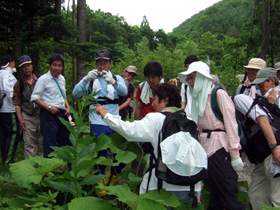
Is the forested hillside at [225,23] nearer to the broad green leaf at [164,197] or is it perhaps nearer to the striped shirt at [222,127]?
the striped shirt at [222,127]

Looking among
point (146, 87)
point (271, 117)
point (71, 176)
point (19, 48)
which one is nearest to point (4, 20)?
point (19, 48)

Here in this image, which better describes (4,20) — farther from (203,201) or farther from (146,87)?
(203,201)

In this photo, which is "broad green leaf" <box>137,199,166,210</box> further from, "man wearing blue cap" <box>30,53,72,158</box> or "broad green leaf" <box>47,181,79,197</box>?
"man wearing blue cap" <box>30,53,72,158</box>

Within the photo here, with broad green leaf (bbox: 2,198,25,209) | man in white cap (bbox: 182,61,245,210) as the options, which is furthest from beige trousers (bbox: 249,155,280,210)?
broad green leaf (bbox: 2,198,25,209)

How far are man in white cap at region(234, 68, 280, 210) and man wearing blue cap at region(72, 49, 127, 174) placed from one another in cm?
167

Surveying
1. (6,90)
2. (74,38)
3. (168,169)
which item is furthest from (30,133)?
(74,38)

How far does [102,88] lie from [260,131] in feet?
6.90

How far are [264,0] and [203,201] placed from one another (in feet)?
25.5

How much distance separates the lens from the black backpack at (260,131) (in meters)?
3.00

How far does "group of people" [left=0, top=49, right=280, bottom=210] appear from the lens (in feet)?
8.33

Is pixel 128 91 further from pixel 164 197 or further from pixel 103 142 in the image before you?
pixel 164 197

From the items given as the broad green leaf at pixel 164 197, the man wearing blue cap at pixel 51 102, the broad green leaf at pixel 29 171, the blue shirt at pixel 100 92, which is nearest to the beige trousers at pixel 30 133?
the man wearing blue cap at pixel 51 102

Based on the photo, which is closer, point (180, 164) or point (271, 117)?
point (180, 164)

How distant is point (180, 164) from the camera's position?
229 cm
